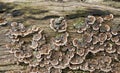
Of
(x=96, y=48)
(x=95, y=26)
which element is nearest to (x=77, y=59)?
(x=96, y=48)

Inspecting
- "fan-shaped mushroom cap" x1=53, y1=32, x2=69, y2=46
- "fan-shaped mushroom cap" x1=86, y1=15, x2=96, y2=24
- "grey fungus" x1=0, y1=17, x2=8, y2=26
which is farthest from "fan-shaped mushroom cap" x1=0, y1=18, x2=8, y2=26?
"fan-shaped mushroom cap" x1=86, y1=15, x2=96, y2=24

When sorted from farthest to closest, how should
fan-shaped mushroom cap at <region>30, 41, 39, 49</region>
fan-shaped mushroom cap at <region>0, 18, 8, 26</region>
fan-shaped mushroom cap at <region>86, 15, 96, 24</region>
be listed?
fan-shaped mushroom cap at <region>0, 18, 8, 26</region> → fan-shaped mushroom cap at <region>30, 41, 39, 49</region> → fan-shaped mushroom cap at <region>86, 15, 96, 24</region>

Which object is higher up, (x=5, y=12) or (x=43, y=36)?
(x=5, y=12)

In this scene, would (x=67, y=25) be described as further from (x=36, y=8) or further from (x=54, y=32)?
(x=36, y=8)

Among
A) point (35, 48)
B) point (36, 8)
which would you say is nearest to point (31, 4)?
point (36, 8)

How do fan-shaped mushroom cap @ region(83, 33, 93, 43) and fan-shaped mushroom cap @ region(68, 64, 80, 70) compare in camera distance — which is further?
fan-shaped mushroom cap @ region(68, 64, 80, 70)

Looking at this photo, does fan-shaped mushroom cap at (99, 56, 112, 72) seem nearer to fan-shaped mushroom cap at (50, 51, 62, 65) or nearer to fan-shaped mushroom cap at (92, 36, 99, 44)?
fan-shaped mushroom cap at (92, 36, 99, 44)

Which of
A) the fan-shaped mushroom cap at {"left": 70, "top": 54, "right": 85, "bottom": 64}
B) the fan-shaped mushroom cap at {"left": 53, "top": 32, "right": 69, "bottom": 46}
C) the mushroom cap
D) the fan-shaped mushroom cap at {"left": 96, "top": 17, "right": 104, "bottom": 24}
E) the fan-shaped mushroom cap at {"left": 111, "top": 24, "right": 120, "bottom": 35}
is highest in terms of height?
the fan-shaped mushroom cap at {"left": 96, "top": 17, "right": 104, "bottom": 24}
